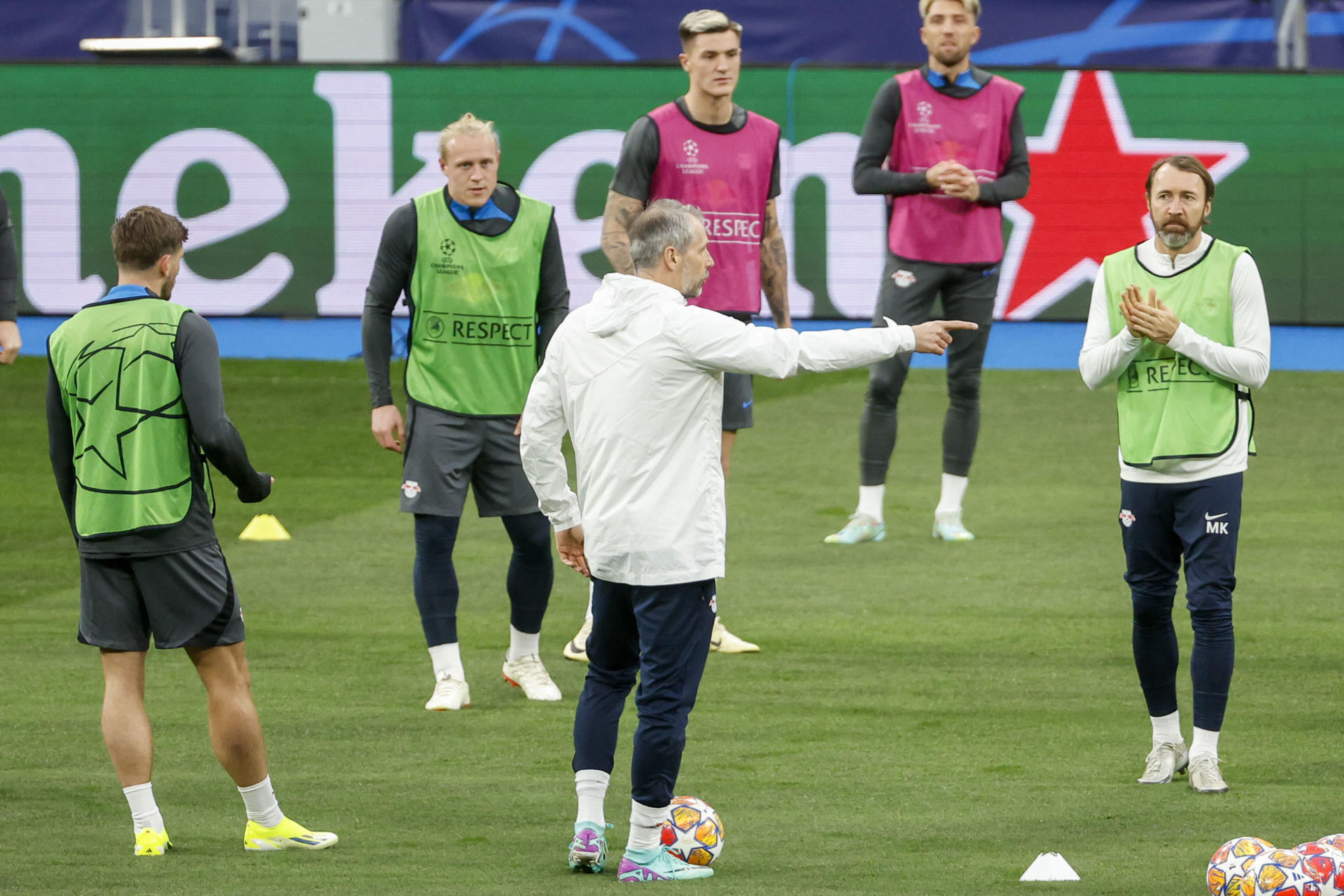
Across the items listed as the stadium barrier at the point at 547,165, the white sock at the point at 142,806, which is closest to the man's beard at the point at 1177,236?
the white sock at the point at 142,806

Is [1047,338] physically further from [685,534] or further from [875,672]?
[685,534]

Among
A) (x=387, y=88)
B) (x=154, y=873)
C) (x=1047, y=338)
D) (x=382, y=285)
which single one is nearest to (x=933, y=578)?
(x=382, y=285)

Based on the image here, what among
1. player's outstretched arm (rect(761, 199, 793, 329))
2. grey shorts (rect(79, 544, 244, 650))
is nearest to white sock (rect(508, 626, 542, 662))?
player's outstretched arm (rect(761, 199, 793, 329))

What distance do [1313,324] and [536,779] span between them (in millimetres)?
12318

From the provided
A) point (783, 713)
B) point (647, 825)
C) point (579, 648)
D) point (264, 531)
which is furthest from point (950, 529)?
point (647, 825)

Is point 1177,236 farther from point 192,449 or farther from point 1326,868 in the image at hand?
point 192,449

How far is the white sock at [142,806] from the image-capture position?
470 cm

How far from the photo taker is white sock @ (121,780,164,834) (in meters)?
4.70

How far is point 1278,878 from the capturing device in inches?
163

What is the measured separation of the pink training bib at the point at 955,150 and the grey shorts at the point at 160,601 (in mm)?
5188

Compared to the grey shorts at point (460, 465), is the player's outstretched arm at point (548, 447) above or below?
above

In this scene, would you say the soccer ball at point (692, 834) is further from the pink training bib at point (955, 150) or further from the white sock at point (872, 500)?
the pink training bib at point (955, 150)

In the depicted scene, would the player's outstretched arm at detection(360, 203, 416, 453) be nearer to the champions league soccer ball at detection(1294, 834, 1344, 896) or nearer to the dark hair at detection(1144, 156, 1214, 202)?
the dark hair at detection(1144, 156, 1214, 202)

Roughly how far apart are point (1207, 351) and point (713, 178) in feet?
8.31
